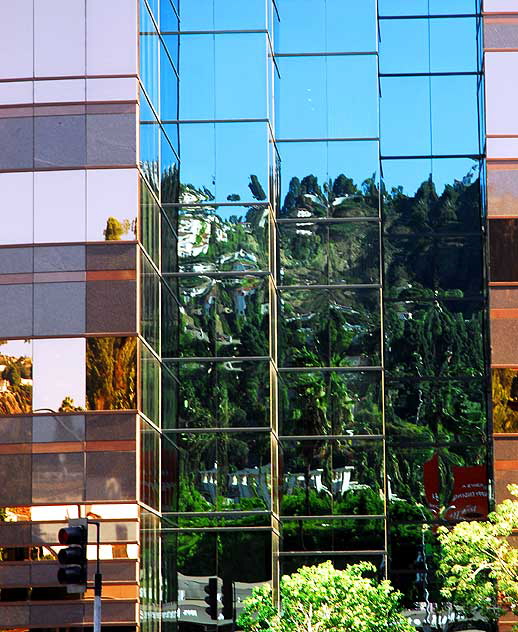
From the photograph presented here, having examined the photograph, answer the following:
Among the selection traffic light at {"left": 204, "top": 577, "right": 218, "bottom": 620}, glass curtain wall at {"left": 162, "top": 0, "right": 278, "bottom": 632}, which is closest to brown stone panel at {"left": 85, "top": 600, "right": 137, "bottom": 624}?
glass curtain wall at {"left": 162, "top": 0, "right": 278, "bottom": 632}

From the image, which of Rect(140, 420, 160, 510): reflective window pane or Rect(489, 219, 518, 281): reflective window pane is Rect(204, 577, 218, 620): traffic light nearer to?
Rect(140, 420, 160, 510): reflective window pane

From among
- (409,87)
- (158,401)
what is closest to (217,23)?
(409,87)

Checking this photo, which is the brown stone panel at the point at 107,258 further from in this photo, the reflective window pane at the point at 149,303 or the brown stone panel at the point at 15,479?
the brown stone panel at the point at 15,479

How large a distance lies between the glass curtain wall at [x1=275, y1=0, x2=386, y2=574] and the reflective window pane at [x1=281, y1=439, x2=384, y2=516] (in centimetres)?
3

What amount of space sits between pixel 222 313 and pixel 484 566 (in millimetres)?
11735

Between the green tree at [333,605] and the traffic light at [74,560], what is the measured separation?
14436 millimetres

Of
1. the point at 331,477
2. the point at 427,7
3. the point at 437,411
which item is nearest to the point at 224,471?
the point at 331,477

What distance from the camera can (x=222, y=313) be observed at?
4381 cm

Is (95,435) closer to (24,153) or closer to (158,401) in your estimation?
(158,401)

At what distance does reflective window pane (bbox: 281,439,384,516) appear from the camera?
145 ft

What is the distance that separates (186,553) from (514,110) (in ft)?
52.4

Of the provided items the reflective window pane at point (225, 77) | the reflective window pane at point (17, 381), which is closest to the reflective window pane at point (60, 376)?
the reflective window pane at point (17, 381)

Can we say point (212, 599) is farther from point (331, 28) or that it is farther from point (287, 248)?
point (331, 28)

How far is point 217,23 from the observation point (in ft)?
148
